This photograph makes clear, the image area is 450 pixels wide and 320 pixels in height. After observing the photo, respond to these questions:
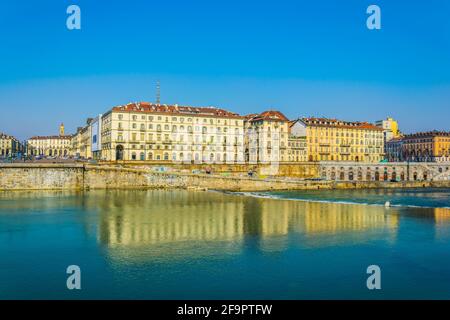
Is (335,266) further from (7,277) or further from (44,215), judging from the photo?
(44,215)

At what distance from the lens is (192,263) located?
74.1 feet

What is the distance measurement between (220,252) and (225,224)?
33.7ft

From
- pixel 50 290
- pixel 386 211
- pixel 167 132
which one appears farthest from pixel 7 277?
pixel 167 132

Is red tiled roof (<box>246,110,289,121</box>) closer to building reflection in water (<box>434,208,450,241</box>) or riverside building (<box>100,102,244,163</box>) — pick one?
riverside building (<box>100,102,244,163</box>)

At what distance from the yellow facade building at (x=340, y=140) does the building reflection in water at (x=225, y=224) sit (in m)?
52.9

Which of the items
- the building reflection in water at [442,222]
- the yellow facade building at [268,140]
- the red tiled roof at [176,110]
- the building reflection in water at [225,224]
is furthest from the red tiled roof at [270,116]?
the building reflection in water at [442,222]

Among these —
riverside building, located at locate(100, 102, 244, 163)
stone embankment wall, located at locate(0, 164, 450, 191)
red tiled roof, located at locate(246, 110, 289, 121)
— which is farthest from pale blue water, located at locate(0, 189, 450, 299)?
red tiled roof, located at locate(246, 110, 289, 121)

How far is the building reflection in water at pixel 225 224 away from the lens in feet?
90.6

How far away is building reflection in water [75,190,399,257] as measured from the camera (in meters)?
27.6

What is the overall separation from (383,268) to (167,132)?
64.9 m

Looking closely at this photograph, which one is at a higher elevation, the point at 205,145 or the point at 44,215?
the point at 205,145

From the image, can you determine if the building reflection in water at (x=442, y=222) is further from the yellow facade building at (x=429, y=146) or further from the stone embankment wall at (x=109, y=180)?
the yellow facade building at (x=429, y=146)

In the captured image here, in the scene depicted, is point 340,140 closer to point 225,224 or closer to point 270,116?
point 270,116

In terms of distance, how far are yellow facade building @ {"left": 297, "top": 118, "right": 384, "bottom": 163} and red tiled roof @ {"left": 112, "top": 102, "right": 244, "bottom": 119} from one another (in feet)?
75.6
